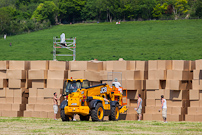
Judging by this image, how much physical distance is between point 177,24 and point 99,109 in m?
67.7

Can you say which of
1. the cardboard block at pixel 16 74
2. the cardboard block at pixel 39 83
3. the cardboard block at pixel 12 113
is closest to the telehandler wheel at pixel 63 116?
the cardboard block at pixel 39 83

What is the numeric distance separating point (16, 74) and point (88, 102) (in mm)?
6184

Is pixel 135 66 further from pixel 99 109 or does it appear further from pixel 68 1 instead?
pixel 68 1

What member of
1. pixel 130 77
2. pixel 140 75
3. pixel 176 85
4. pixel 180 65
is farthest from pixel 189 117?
pixel 130 77

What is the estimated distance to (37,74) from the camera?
78.5 ft

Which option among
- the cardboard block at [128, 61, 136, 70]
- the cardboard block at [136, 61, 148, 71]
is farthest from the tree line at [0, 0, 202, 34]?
the cardboard block at [136, 61, 148, 71]

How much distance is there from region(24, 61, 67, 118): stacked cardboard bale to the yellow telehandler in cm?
255

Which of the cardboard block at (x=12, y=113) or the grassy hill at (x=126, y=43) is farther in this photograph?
the grassy hill at (x=126, y=43)

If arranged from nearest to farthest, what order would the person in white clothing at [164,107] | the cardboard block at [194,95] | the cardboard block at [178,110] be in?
the person in white clothing at [164,107] → the cardboard block at [194,95] → the cardboard block at [178,110]

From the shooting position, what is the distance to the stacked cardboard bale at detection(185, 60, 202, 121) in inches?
845

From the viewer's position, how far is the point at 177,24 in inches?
3334

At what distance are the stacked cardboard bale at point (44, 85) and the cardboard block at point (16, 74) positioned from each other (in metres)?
0.42

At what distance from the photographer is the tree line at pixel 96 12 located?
359ft

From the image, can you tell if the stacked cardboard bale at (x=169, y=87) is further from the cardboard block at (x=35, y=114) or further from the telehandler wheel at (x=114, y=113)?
the cardboard block at (x=35, y=114)
